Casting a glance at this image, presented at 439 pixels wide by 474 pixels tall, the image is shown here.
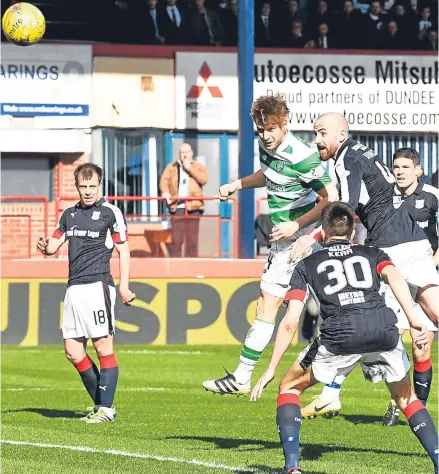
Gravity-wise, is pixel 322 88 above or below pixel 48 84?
above

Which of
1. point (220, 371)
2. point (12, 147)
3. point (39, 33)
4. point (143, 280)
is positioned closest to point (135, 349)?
point (143, 280)

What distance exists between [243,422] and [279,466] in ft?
8.72

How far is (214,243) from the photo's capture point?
66.4 ft

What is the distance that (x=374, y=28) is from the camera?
26.3 m

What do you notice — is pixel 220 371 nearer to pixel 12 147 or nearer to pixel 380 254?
pixel 380 254

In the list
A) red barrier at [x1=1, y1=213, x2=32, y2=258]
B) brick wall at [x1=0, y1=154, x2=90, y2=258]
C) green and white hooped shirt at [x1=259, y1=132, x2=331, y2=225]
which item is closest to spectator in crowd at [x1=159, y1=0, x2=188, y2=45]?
brick wall at [x1=0, y1=154, x2=90, y2=258]

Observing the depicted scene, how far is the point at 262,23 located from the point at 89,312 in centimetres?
1569

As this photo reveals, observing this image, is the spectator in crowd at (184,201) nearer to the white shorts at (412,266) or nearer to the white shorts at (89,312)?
the white shorts at (89,312)

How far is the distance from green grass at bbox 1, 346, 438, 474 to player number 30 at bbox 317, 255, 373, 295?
138 centimetres

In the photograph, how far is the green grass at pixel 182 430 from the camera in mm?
8695

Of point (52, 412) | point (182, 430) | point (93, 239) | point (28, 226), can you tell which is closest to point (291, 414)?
point (182, 430)

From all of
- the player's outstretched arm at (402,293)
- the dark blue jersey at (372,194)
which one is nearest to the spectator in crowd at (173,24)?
the dark blue jersey at (372,194)

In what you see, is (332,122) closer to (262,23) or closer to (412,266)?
(412,266)

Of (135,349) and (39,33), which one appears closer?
(39,33)
